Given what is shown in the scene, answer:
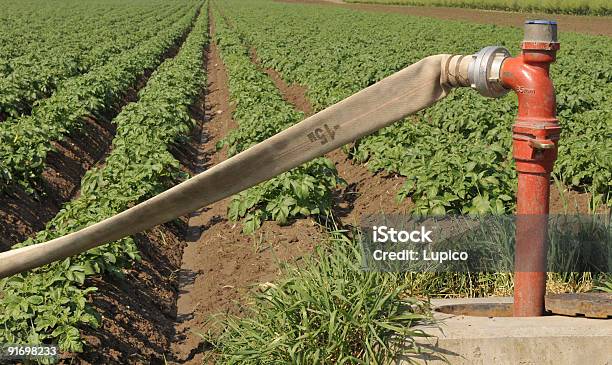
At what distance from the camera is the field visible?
12.2ft

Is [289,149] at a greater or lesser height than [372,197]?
greater

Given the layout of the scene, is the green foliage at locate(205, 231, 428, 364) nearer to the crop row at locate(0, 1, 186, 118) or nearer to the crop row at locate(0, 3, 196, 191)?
the crop row at locate(0, 3, 196, 191)

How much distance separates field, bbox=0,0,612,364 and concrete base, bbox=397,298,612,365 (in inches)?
8.1

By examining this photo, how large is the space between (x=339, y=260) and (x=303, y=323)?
584mm

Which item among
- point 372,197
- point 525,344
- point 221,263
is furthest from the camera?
point 372,197

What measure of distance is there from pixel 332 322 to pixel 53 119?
346 inches

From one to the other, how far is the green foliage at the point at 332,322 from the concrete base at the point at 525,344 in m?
0.12

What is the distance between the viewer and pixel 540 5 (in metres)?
57.9

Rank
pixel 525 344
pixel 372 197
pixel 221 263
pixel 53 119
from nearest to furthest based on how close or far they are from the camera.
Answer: pixel 525 344 < pixel 221 263 < pixel 372 197 < pixel 53 119
